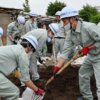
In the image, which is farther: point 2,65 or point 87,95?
point 87,95

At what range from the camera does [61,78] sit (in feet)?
31.4

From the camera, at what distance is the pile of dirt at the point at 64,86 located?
26.1ft

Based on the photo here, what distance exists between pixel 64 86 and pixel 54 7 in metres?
37.9

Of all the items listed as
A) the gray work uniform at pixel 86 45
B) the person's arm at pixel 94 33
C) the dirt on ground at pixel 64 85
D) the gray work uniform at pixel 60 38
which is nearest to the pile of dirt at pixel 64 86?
the dirt on ground at pixel 64 85

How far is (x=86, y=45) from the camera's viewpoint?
635 cm

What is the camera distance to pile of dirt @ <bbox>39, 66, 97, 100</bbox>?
26.1 ft

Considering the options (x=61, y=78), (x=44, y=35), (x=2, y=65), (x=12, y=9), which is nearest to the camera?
(x=2, y=65)

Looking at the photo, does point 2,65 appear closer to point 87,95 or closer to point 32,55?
point 87,95

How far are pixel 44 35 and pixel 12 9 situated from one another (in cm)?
1163

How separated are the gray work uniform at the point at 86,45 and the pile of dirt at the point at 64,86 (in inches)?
40.1

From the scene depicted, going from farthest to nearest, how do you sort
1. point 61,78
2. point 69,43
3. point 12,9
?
point 12,9, point 61,78, point 69,43

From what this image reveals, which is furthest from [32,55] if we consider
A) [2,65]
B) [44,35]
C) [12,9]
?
[12,9]

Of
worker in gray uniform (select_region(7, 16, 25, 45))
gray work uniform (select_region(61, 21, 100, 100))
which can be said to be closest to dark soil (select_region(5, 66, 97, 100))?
gray work uniform (select_region(61, 21, 100, 100))

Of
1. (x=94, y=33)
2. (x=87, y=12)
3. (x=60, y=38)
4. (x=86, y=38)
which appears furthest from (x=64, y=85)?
(x=87, y=12)
